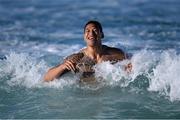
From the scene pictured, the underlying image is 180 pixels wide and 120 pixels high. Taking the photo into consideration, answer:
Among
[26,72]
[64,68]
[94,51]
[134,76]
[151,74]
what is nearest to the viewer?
[64,68]

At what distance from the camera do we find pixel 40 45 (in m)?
12.2

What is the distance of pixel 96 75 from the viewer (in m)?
7.93

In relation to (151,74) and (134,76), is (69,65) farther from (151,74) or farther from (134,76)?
(151,74)

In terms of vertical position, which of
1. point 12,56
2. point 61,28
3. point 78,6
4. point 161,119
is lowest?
point 161,119

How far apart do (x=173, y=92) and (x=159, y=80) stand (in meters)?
0.43

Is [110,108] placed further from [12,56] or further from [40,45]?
[40,45]

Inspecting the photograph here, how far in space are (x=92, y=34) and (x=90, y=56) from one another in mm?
389

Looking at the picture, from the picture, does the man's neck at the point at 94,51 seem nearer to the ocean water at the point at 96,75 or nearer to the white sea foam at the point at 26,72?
the ocean water at the point at 96,75

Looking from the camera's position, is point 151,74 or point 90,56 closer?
point 90,56

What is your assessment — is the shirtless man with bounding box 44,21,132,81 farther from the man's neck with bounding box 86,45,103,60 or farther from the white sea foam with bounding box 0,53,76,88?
the white sea foam with bounding box 0,53,76,88

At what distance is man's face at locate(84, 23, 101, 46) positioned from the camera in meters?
7.71

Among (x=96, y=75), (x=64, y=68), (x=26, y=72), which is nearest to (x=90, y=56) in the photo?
(x=96, y=75)

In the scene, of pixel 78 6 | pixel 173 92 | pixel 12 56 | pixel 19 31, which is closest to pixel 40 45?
pixel 19 31

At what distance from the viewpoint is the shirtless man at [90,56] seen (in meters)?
7.65
